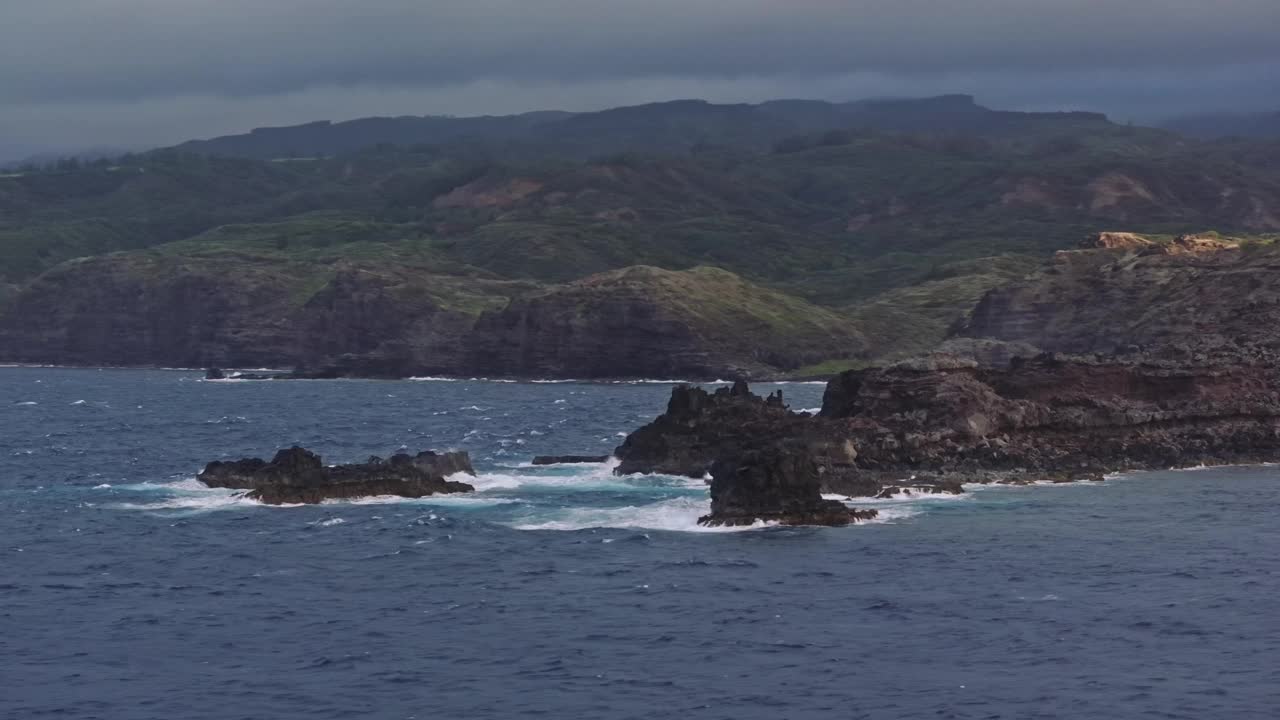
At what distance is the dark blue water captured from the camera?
2024 inches

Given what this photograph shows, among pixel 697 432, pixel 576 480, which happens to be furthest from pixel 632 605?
pixel 697 432

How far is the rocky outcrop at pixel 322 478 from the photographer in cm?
9175

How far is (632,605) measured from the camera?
210ft

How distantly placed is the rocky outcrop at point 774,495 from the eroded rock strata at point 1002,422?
12.1 metres

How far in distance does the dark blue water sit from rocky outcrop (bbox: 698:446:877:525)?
163 cm

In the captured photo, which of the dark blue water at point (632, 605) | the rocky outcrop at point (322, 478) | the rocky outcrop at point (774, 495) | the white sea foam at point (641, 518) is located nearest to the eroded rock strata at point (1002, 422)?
the dark blue water at point (632, 605)

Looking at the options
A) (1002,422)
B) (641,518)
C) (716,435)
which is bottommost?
(641,518)

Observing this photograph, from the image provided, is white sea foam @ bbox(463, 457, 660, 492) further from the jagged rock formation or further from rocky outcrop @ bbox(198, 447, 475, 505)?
rocky outcrop @ bbox(198, 447, 475, 505)

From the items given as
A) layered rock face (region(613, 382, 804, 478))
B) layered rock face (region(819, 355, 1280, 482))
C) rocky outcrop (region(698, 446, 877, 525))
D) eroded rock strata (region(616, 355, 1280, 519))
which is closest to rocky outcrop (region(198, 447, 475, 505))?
layered rock face (region(613, 382, 804, 478))

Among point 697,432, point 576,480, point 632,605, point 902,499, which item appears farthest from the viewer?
point 697,432

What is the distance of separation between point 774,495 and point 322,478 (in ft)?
83.1

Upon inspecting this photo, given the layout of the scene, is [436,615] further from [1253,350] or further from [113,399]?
[113,399]

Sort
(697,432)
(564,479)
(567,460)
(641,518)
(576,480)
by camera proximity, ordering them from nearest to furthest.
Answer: (641,518)
(576,480)
(564,479)
(697,432)
(567,460)

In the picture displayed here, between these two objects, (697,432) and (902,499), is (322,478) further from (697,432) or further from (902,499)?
(902,499)
